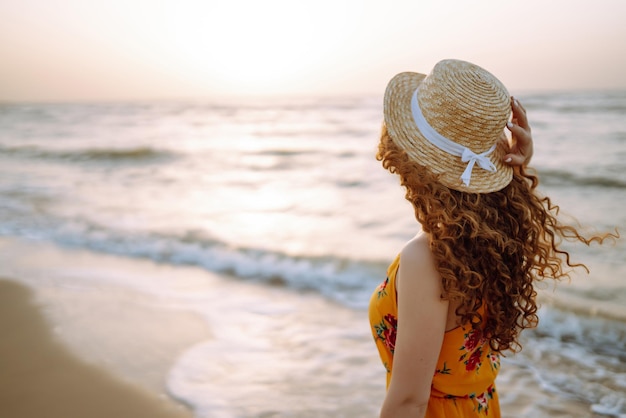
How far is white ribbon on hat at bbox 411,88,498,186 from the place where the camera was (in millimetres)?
1549

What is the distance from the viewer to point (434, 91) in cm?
162

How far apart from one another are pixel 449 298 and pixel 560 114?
23580 millimetres

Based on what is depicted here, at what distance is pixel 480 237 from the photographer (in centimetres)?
157

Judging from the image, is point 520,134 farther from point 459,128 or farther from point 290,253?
point 290,253

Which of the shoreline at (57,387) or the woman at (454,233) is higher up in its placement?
the woman at (454,233)

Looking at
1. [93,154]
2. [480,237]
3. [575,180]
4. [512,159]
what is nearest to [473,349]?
[480,237]

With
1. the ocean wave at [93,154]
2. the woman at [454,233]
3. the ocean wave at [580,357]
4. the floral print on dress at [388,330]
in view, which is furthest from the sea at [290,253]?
the floral print on dress at [388,330]

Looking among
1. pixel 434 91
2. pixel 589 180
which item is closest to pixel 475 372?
pixel 434 91

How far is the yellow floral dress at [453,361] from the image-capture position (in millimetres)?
1707

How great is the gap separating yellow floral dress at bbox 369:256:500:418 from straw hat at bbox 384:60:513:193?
0.33m

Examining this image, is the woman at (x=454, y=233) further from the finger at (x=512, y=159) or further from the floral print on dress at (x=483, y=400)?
the floral print on dress at (x=483, y=400)

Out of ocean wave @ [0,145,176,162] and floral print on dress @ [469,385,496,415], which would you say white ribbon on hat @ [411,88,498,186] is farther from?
ocean wave @ [0,145,176,162]

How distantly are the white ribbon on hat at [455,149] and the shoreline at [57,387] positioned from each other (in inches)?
105

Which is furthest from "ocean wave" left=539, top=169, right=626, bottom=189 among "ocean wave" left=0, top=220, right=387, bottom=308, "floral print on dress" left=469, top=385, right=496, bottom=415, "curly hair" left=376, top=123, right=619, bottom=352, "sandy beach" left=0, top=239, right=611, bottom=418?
"curly hair" left=376, top=123, right=619, bottom=352
